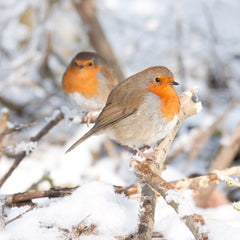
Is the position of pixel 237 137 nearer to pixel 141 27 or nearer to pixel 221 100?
pixel 221 100

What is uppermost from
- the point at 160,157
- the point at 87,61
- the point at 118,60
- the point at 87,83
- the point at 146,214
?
the point at 118,60

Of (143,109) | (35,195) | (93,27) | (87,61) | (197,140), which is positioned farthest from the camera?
(93,27)

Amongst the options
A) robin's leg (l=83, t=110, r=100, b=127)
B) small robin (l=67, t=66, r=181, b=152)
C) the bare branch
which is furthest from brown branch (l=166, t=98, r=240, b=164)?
the bare branch

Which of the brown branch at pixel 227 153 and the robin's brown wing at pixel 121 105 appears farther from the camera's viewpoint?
Answer: the brown branch at pixel 227 153

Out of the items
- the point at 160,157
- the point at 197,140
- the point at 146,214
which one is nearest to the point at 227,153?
the point at 197,140

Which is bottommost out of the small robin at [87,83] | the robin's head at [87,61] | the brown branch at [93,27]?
the small robin at [87,83]

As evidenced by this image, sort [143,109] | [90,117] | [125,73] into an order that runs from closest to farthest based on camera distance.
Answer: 1. [143,109]
2. [90,117]
3. [125,73]

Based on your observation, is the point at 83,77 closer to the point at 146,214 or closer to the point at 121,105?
the point at 121,105

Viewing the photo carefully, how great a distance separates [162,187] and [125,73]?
406 centimetres

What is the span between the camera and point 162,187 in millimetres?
1336

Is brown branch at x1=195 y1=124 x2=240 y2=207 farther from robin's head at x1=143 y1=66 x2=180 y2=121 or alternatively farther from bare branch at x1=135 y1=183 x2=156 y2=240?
bare branch at x1=135 y1=183 x2=156 y2=240

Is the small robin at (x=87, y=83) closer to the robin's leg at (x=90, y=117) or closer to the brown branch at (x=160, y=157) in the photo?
the robin's leg at (x=90, y=117)

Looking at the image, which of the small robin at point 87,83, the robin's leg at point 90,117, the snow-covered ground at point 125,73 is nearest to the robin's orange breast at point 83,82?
the small robin at point 87,83

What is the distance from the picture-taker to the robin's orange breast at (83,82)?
9.27ft
